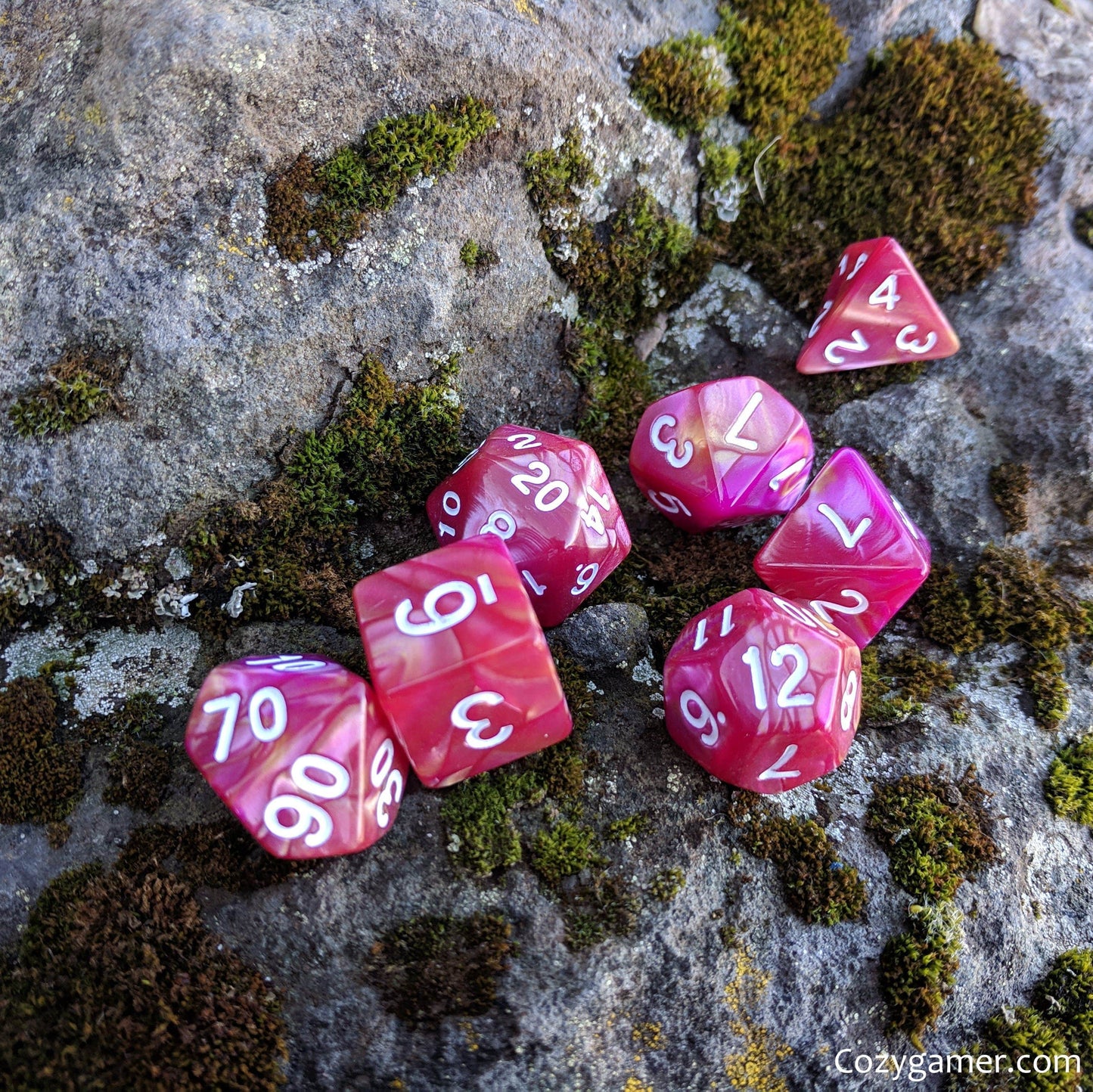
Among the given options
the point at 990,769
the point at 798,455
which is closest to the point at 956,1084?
the point at 990,769

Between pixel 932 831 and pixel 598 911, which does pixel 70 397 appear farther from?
pixel 932 831

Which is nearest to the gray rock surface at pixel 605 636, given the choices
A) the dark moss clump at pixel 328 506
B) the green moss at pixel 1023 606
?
the dark moss clump at pixel 328 506

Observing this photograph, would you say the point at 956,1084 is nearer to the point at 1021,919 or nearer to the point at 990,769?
the point at 1021,919

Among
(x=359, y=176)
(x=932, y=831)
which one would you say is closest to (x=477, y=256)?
(x=359, y=176)

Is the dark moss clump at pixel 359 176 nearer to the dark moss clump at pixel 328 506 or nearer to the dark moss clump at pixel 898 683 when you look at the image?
the dark moss clump at pixel 328 506

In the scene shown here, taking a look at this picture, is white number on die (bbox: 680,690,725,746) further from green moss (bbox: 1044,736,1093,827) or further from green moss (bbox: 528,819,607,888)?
green moss (bbox: 1044,736,1093,827)

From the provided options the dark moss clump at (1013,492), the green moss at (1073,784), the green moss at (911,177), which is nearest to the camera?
the green moss at (1073,784)
